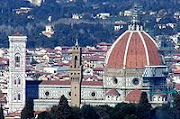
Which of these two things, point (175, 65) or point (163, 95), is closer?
point (163, 95)

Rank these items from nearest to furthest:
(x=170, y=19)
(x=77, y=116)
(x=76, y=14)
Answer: (x=77, y=116), (x=170, y=19), (x=76, y=14)

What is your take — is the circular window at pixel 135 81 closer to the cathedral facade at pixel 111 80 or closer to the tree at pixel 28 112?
the cathedral facade at pixel 111 80

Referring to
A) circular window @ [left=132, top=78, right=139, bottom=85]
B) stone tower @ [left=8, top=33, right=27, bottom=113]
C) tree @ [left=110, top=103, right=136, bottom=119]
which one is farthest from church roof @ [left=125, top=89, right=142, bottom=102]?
tree @ [left=110, top=103, right=136, bottom=119]

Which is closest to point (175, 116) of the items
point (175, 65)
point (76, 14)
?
point (175, 65)

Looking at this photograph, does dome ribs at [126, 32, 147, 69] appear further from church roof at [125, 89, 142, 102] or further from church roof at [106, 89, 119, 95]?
church roof at [125, 89, 142, 102]

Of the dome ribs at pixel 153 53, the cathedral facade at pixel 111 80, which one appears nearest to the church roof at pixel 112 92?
the cathedral facade at pixel 111 80

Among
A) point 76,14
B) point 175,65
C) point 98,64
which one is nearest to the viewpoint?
point 175,65

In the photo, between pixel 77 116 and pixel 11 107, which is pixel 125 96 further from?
pixel 77 116
